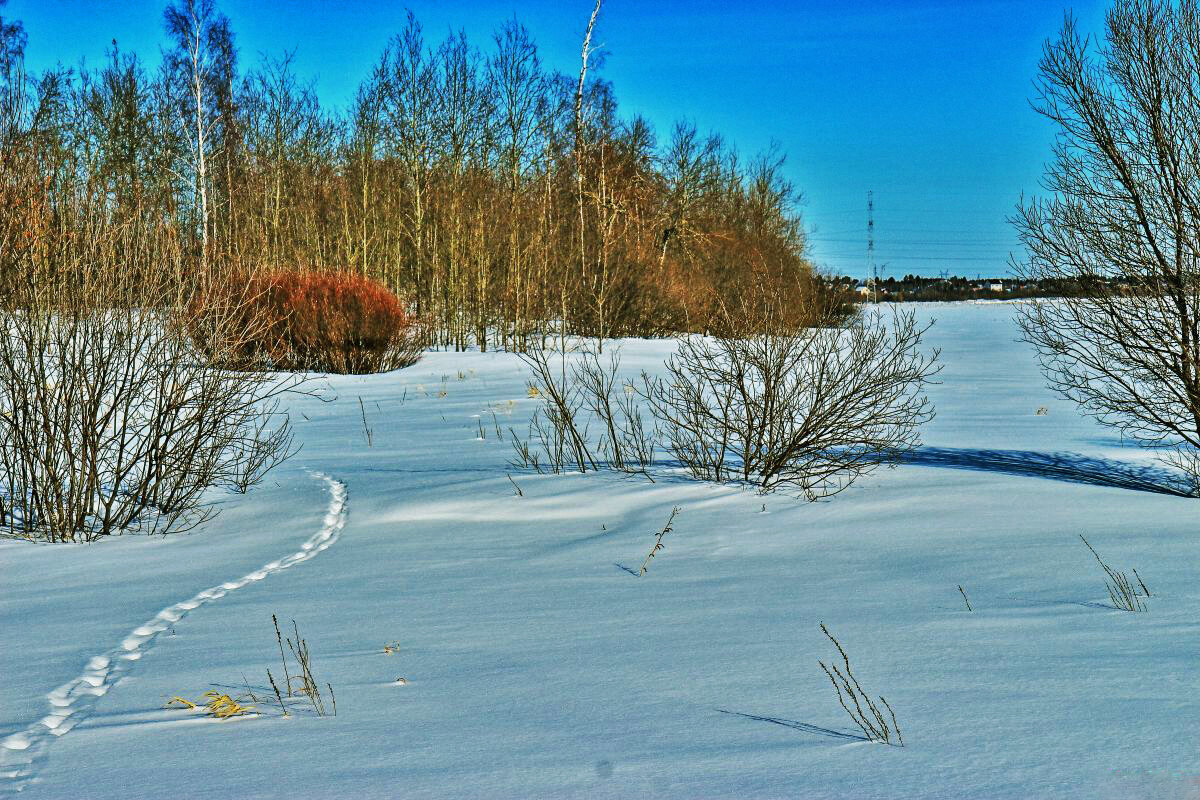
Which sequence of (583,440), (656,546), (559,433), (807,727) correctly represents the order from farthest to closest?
(583,440)
(559,433)
(656,546)
(807,727)

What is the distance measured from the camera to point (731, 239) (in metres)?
33.9

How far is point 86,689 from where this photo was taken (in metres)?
3.80

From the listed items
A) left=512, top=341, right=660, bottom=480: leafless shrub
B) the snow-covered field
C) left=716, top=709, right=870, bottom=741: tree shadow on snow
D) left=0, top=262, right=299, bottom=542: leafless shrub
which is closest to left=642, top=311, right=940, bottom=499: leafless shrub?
the snow-covered field

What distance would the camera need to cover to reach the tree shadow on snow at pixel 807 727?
289cm

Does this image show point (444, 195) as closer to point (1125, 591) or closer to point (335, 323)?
point (335, 323)

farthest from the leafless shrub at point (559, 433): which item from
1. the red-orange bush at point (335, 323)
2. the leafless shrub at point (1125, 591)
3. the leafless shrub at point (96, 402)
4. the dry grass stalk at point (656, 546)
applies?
the red-orange bush at point (335, 323)

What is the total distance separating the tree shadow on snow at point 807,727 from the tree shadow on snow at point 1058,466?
7.04 metres

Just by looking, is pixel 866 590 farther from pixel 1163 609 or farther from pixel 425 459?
pixel 425 459

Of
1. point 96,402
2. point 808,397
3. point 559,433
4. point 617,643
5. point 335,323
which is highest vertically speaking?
point 335,323

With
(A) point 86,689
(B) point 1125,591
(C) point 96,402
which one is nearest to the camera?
(A) point 86,689

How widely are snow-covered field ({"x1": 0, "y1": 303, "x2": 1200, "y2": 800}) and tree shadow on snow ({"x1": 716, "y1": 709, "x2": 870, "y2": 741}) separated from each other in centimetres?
1

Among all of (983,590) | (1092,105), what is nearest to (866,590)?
(983,590)

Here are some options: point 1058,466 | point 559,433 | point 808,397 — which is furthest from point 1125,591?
point 1058,466

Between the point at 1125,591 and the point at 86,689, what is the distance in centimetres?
399
